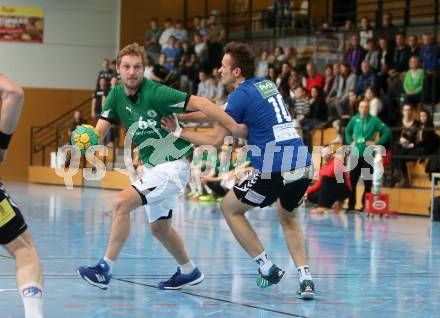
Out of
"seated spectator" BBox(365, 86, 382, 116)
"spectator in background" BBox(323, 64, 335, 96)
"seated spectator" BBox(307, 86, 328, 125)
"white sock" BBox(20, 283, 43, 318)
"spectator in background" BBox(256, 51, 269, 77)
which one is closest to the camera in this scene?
"white sock" BBox(20, 283, 43, 318)

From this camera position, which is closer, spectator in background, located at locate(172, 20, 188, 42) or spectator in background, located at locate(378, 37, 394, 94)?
spectator in background, located at locate(378, 37, 394, 94)

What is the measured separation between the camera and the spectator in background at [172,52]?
27.2 meters

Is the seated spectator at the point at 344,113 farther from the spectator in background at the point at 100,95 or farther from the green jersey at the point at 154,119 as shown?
the green jersey at the point at 154,119

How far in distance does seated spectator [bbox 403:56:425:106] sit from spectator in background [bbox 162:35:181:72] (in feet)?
29.6

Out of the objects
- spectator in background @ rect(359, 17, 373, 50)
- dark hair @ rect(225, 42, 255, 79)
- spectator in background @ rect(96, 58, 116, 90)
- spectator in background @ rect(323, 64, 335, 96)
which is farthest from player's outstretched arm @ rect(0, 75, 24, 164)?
spectator in background @ rect(96, 58, 116, 90)

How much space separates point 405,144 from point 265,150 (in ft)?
37.9

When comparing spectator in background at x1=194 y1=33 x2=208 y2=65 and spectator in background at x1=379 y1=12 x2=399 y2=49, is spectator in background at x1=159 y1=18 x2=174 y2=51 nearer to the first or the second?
spectator in background at x1=194 y1=33 x2=208 y2=65

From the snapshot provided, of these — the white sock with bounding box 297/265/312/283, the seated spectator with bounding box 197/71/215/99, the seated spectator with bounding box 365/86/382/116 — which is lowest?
the white sock with bounding box 297/265/312/283

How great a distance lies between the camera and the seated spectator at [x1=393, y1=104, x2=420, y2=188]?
18.4 meters

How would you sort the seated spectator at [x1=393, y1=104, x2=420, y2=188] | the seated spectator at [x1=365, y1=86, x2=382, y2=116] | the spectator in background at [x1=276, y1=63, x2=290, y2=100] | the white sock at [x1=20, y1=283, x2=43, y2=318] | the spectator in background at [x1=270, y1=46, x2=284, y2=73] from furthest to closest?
the spectator in background at [x1=270, y1=46, x2=284, y2=73], the spectator in background at [x1=276, y1=63, x2=290, y2=100], the seated spectator at [x1=365, y1=86, x2=382, y2=116], the seated spectator at [x1=393, y1=104, x2=420, y2=188], the white sock at [x1=20, y1=283, x2=43, y2=318]

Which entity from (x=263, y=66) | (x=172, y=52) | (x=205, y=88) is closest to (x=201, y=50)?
(x=172, y=52)

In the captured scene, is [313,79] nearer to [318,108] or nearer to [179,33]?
[318,108]

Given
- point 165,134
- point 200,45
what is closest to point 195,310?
point 165,134

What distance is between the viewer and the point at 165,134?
289 inches
